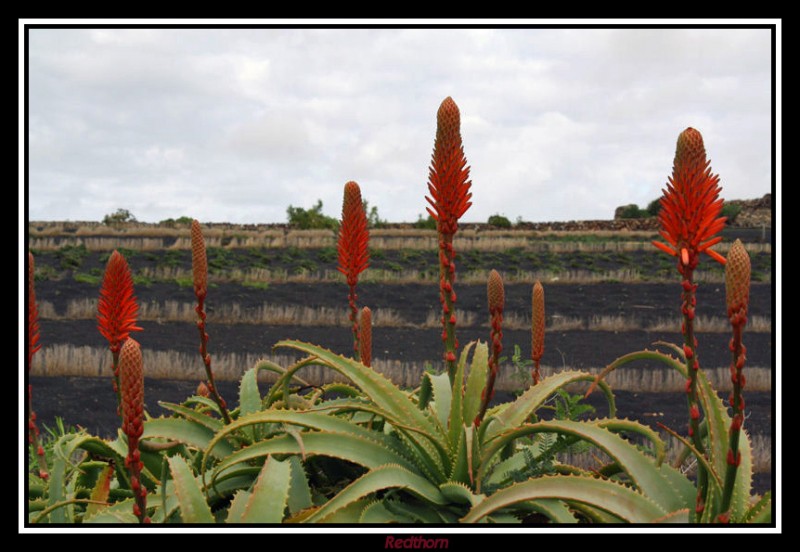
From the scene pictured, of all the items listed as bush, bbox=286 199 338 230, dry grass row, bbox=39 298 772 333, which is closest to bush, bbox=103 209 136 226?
bush, bbox=286 199 338 230

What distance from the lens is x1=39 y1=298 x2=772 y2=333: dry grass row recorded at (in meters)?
18.8

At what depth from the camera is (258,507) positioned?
185 centimetres

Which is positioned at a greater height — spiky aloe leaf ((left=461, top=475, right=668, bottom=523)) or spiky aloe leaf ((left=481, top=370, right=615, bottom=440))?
spiky aloe leaf ((left=481, top=370, right=615, bottom=440))

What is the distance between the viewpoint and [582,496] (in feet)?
6.04

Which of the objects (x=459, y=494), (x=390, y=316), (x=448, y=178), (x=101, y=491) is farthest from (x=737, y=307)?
(x=390, y=316)

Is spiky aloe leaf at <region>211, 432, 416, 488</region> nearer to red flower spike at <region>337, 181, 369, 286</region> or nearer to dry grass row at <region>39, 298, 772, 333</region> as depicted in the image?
red flower spike at <region>337, 181, 369, 286</region>

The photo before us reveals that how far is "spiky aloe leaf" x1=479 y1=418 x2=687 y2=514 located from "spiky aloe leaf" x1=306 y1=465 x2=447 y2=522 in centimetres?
26

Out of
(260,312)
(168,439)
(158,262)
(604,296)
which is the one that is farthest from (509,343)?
(158,262)

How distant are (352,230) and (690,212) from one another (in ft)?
3.42

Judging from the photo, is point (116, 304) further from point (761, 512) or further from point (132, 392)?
point (761, 512)

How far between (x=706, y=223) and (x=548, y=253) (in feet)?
117

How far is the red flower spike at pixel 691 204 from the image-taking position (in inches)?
57.4
